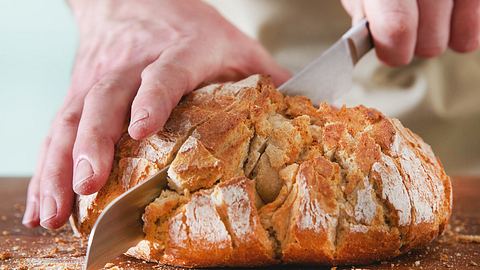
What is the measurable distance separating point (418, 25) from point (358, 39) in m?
0.21

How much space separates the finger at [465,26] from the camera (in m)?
1.90

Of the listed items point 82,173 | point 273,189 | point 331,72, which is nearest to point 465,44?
point 331,72

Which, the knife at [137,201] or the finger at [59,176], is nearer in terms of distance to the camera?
the knife at [137,201]

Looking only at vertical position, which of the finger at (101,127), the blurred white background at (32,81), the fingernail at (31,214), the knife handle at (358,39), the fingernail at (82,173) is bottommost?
the blurred white background at (32,81)

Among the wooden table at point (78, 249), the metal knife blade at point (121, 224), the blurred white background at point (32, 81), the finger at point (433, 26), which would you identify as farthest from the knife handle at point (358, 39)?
the blurred white background at point (32, 81)

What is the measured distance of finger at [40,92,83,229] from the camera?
61.1 inches

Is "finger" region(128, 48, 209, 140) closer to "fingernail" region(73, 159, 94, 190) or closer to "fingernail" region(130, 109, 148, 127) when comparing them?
"fingernail" region(130, 109, 148, 127)

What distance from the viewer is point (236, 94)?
155cm

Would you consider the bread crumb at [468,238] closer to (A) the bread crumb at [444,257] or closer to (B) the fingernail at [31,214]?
(A) the bread crumb at [444,257]

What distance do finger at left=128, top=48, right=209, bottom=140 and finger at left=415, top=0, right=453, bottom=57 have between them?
58cm

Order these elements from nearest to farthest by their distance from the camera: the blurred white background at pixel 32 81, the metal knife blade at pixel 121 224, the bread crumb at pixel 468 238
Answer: the metal knife blade at pixel 121 224, the bread crumb at pixel 468 238, the blurred white background at pixel 32 81

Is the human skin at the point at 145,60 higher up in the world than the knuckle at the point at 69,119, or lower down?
higher up

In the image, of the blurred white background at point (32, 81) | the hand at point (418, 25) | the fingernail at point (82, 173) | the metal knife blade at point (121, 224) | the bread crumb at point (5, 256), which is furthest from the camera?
the blurred white background at point (32, 81)

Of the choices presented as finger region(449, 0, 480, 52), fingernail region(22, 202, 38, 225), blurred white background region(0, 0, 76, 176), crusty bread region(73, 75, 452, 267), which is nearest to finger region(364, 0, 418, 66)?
finger region(449, 0, 480, 52)
